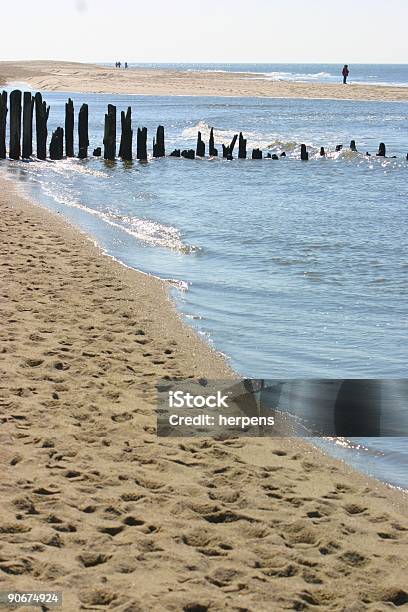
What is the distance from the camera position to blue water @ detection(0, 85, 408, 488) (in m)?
9.30

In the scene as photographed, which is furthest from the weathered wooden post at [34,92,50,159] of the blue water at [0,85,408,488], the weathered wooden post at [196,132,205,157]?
the weathered wooden post at [196,132,205,157]

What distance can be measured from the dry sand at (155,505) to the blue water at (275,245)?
92 cm

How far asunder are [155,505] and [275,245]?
9.78 metres

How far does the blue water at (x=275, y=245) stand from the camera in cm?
930

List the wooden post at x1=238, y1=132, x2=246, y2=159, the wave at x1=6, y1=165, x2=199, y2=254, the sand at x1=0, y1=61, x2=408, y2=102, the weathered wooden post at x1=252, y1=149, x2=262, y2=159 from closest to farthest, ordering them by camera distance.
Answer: the wave at x1=6, y1=165, x2=199, y2=254 < the wooden post at x1=238, y1=132, x2=246, y2=159 < the weathered wooden post at x1=252, y1=149, x2=262, y2=159 < the sand at x1=0, y1=61, x2=408, y2=102

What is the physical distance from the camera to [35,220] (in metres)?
15.4

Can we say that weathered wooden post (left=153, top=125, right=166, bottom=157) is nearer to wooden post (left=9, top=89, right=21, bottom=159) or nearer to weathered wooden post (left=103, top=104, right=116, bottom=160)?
weathered wooden post (left=103, top=104, right=116, bottom=160)

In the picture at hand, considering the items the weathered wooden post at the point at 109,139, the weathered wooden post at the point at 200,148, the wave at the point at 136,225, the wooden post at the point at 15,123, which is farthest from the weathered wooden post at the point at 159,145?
the wave at the point at 136,225

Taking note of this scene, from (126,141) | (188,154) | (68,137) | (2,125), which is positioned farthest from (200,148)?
(2,125)

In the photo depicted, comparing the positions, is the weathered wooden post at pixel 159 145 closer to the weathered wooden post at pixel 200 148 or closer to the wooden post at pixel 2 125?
the weathered wooden post at pixel 200 148

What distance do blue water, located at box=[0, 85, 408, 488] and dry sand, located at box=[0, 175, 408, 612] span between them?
0.92 metres

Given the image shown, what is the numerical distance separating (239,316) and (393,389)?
2.60 metres

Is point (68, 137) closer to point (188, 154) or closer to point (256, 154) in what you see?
point (188, 154)

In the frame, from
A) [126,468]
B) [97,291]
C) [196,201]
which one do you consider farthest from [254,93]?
[126,468]
